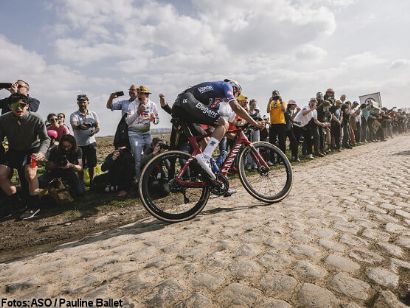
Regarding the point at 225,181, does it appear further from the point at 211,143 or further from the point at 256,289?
the point at 256,289

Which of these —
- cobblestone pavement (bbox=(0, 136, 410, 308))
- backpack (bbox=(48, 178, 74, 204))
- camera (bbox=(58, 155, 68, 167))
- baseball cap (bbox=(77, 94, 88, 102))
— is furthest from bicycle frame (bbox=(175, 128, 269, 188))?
baseball cap (bbox=(77, 94, 88, 102))

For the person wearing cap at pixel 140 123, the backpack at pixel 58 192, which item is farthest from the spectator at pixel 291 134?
the backpack at pixel 58 192

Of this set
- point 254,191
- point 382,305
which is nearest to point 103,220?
point 254,191

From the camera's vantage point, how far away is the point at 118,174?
7535mm

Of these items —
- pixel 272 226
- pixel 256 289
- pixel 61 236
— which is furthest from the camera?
pixel 61 236

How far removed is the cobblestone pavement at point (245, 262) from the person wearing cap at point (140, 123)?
268cm

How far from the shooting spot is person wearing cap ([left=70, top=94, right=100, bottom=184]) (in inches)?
320

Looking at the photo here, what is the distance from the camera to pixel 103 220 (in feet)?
18.4

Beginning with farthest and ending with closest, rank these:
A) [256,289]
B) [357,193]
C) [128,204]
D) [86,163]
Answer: [86,163]
[128,204]
[357,193]
[256,289]

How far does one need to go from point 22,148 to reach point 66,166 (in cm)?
98

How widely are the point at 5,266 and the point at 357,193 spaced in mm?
5749

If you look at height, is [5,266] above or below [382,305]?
above

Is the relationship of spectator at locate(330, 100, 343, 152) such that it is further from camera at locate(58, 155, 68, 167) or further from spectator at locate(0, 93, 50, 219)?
spectator at locate(0, 93, 50, 219)

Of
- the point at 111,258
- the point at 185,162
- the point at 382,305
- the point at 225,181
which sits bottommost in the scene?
the point at 382,305
